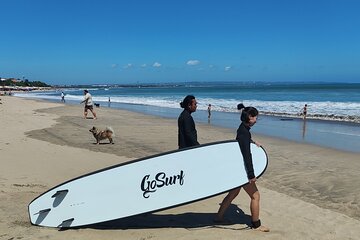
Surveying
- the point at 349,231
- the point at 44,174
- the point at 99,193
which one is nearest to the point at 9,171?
the point at 44,174

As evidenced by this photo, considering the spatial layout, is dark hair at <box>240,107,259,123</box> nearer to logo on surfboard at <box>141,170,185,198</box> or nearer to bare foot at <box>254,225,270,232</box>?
logo on surfboard at <box>141,170,185,198</box>

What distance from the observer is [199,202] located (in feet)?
19.9

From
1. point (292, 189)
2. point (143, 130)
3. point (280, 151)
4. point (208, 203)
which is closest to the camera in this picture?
point (208, 203)

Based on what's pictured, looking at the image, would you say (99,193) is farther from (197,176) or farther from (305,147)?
(305,147)

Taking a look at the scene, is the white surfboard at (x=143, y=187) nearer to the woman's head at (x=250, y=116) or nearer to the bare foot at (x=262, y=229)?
the woman's head at (x=250, y=116)

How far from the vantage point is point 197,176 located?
4.82m

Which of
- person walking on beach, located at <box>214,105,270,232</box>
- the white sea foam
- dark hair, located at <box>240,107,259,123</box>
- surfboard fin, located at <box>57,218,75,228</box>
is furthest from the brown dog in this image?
the white sea foam

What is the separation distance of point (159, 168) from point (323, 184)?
394 centimetres

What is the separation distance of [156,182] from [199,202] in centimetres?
151

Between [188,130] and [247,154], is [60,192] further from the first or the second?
[247,154]

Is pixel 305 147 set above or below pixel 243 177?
below

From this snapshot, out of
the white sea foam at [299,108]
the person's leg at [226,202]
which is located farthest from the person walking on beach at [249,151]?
the white sea foam at [299,108]

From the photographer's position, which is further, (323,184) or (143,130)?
(143,130)

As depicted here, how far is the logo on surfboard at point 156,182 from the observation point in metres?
4.77
